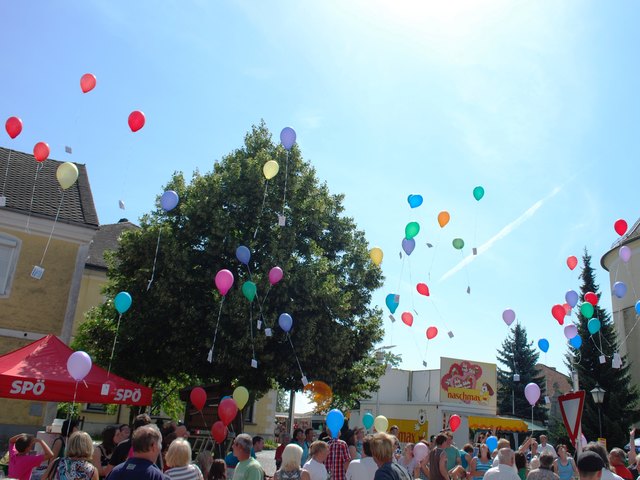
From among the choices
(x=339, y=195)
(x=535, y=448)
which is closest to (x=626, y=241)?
(x=339, y=195)

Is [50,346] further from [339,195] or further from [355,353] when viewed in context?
[339,195]

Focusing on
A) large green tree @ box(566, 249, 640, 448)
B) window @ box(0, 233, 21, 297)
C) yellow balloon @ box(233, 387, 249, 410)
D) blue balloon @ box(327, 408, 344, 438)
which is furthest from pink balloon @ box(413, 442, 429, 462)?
large green tree @ box(566, 249, 640, 448)

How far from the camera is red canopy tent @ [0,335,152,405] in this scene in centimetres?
934

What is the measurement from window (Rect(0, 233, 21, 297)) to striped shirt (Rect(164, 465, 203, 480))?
38.7ft

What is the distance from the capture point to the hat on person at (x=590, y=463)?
171 inches

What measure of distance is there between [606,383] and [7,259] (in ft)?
80.7

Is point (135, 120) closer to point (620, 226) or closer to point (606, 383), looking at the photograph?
point (620, 226)

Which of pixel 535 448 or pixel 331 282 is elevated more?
pixel 331 282

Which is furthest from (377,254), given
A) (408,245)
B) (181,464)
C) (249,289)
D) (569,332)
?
(181,464)

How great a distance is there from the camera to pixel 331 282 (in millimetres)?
15812

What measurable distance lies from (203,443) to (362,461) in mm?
10928

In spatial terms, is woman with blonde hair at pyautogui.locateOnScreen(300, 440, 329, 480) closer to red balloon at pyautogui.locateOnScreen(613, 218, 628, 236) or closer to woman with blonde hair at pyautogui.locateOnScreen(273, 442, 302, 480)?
woman with blonde hair at pyautogui.locateOnScreen(273, 442, 302, 480)

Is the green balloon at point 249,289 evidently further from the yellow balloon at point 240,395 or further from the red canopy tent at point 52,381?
the red canopy tent at point 52,381

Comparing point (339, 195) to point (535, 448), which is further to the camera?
point (339, 195)
